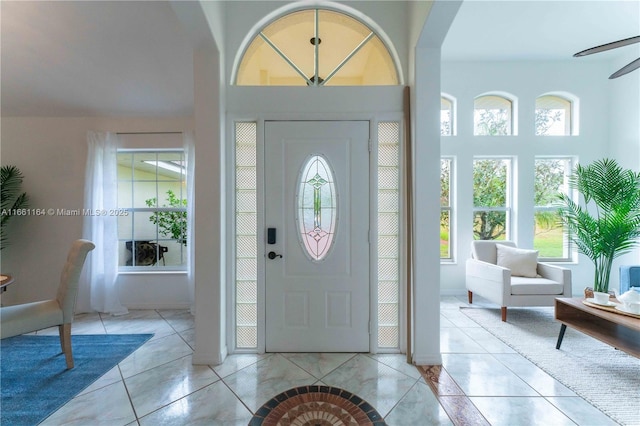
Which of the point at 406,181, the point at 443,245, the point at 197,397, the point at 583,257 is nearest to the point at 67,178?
the point at 197,397

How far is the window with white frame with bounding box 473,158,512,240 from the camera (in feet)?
13.5

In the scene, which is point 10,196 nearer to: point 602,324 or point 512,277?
point 512,277

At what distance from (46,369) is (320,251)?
8.09ft

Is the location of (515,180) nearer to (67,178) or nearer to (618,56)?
(618,56)

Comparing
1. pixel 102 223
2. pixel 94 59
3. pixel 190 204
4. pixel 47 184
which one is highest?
pixel 94 59

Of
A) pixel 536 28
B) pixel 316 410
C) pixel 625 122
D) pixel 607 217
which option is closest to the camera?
pixel 316 410

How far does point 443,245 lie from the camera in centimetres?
411

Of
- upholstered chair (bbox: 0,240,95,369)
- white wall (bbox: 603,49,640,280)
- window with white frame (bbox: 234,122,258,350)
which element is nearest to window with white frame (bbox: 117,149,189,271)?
upholstered chair (bbox: 0,240,95,369)

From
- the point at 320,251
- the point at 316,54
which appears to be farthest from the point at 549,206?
the point at 316,54

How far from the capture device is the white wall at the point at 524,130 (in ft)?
13.0

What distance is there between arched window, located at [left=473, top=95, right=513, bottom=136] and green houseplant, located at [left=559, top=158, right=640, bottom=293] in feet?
3.85

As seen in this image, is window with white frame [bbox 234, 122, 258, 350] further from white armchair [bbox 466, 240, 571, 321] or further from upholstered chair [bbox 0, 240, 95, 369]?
white armchair [bbox 466, 240, 571, 321]

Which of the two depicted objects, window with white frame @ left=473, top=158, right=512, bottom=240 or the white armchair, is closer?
the white armchair

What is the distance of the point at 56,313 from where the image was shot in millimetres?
2115
